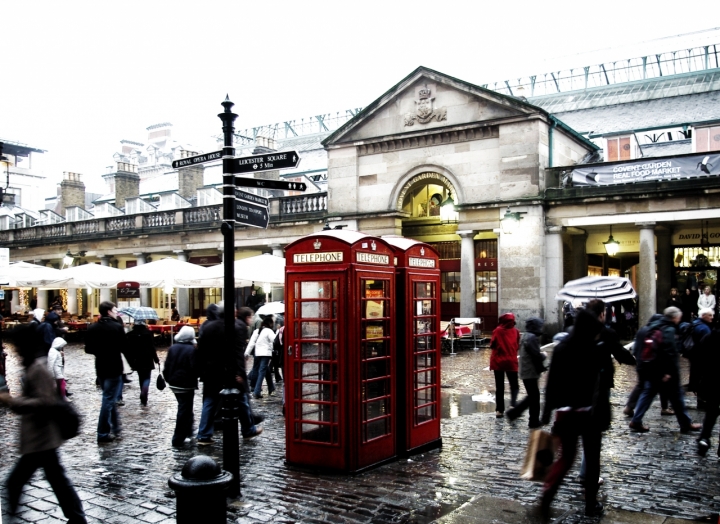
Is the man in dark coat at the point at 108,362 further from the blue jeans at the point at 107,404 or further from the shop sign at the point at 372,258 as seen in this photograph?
the shop sign at the point at 372,258

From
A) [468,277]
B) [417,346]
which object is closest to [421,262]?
[417,346]

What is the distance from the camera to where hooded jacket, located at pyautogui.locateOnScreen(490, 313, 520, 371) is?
11148mm

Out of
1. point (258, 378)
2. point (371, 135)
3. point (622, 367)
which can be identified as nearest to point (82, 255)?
point (371, 135)

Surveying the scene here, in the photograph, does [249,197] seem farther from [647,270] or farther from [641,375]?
[647,270]

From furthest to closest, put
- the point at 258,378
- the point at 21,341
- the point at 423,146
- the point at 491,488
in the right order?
the point at 423,146
the point at 258,378
the point at 491,488
the point at 21,341

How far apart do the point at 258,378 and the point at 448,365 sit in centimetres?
672

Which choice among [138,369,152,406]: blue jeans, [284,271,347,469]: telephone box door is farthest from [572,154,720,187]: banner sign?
[284,271,347,469]: telephone box door

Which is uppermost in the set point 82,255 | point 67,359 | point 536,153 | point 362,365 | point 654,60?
point 654,60

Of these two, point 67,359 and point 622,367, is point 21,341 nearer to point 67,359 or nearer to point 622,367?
point 622,367

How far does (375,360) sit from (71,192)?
41.6 m

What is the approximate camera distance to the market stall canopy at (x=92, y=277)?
2538cm

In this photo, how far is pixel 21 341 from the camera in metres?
5.98

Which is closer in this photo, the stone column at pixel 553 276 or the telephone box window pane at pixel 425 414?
the telephone box window pane at pixel 425 414

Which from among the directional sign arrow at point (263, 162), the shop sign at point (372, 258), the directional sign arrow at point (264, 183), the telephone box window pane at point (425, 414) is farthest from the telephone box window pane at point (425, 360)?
the directional sign arrow at point (263, 162)
